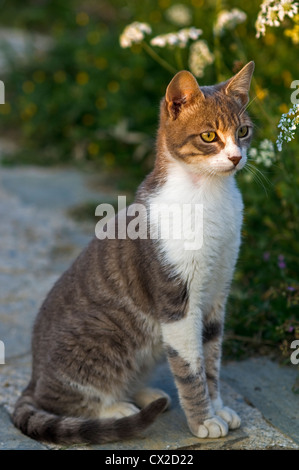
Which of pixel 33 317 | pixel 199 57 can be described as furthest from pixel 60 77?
pixel 33 317

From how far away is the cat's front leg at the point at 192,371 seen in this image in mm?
2652

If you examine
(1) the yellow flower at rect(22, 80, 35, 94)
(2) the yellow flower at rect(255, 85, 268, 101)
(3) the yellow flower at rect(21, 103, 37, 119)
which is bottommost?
(2) the yellow flower at rect(255, 85, 268, 101)

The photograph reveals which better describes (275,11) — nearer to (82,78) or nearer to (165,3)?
(82,78)

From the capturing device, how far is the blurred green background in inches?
139

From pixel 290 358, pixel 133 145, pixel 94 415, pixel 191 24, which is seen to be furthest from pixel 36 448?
pixel 191 24

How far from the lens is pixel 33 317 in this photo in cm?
396

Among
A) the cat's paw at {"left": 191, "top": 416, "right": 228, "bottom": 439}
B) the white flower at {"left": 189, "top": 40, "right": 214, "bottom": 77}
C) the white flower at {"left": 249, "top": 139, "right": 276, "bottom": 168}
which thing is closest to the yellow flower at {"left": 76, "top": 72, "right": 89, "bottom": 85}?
the white flower at {"left": 189, "top": 40, "right": 214, "bottom": 77}

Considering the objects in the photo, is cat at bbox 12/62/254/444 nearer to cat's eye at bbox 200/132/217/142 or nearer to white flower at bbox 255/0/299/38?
cat's eye at bbox 200/132/217/142

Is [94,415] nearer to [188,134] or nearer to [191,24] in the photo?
[188,134]

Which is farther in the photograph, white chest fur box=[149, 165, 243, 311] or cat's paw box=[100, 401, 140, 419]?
cat's paw box=[100, 401, 140, 419]

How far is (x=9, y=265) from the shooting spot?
15.1ft

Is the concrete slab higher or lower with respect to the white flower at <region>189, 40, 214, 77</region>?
lower

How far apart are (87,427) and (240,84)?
157 centimetres

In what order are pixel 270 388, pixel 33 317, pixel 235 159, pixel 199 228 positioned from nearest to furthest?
pixel 235 159 < pixel 199 228 < pixel 270 388 < pixel 33 317
